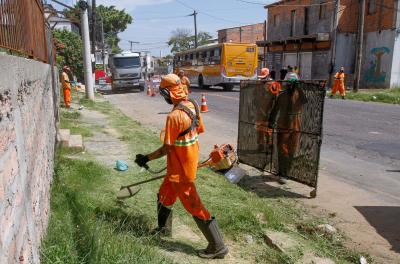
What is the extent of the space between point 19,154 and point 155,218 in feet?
8.14

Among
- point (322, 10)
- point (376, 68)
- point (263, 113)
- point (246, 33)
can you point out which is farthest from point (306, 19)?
point (263, 113)

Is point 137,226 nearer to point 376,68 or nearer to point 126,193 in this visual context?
point 126,193

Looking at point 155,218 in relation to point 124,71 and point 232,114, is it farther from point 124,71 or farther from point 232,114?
point 124,71

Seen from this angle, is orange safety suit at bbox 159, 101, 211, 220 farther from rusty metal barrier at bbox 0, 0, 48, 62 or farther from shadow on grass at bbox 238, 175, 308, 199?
shadow on grass at bbox 238, 175, 308, 199

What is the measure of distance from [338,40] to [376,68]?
3.72 meters

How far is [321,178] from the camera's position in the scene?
6781 millimetres

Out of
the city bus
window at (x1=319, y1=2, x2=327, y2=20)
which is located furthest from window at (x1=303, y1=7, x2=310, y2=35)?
the city bus

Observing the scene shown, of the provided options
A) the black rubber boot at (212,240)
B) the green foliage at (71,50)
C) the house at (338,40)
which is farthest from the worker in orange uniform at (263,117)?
the green foliage at (71,50)

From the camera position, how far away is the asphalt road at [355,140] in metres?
6.68

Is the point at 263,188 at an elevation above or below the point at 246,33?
below

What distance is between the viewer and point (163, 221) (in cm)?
416

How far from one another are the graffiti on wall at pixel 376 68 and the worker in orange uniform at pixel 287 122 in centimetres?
2419

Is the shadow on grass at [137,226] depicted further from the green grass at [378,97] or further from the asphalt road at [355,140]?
the green grass at [378,97]

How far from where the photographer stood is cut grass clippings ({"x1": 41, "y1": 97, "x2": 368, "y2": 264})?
10.8 ft
